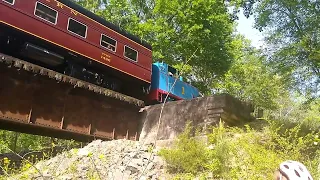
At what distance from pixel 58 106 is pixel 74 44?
2157 mm

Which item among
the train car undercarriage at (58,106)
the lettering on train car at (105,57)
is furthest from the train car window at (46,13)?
the lettering on train car at (105,57)

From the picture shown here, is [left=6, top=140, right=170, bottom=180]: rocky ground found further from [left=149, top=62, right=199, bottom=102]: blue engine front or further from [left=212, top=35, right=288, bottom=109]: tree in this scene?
[left=212, top=35, right=288, bottom=109]: tree

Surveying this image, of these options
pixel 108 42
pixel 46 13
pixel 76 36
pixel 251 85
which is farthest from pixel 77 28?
pixel 251 85

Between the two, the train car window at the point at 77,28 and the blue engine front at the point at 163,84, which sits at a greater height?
the train car window at the point at 77,28

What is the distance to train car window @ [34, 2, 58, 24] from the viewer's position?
32.7 ft

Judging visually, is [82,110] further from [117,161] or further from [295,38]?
[295,38]

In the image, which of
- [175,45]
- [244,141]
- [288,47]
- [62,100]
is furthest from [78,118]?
[175,45]

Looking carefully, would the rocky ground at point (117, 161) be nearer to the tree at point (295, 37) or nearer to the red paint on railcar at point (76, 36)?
the red paint on railcar at point (76, 36)

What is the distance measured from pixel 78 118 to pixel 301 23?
8.88 m

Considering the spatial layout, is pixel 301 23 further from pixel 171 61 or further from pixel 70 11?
pixel 171 61

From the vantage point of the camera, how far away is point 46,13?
10.2 meters

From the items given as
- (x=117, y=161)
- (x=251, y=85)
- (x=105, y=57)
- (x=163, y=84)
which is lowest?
(x=117, y=161)

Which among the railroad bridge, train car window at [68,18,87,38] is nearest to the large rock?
the railroad bridge

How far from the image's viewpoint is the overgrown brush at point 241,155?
6203 mm
